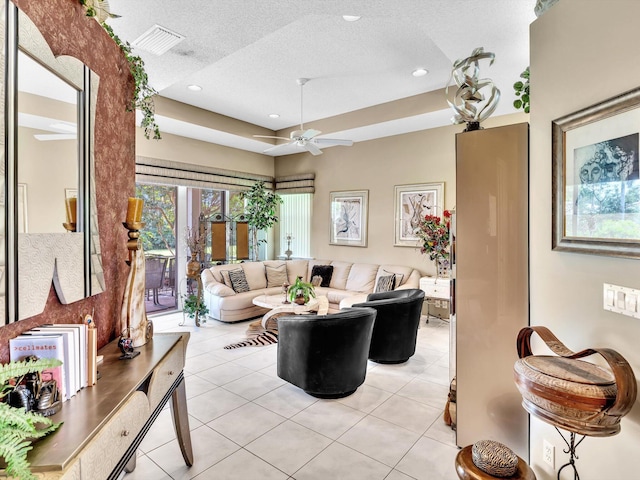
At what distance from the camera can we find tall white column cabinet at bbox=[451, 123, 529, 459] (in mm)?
2080

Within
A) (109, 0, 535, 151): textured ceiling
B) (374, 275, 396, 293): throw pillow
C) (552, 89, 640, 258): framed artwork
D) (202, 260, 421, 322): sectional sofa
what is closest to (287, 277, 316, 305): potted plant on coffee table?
(202, 260, 421, 322): sectional sofa

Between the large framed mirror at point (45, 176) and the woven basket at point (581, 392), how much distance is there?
194 cm

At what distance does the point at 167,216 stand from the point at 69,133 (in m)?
4.53

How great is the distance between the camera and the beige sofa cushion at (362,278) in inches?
225

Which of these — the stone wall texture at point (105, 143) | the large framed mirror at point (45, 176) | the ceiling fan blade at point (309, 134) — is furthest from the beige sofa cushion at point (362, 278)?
the large framed mirror at point (45, 176)

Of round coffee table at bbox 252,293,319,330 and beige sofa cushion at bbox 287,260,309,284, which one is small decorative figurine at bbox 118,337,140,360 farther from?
beige sofa cushion at bbox 287,260,309,284

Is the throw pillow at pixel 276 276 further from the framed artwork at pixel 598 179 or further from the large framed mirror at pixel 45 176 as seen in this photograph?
the framed artwork at pixel 598 179

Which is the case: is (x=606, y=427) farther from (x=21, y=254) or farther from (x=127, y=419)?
(x=21, y=254)

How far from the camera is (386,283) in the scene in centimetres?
524

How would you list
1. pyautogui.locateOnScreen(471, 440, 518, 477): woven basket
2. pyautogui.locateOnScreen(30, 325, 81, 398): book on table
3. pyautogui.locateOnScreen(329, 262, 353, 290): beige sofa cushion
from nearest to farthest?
1. pyautogui.locateOnScreen(30, 325, 81, 398): book on table
2. pyautogui.locateOnScreen(471, 440, 518, 477): woven basket
3. pyautogui.locateOnScreen(329, 262, 353, 290): beige sofa cushion

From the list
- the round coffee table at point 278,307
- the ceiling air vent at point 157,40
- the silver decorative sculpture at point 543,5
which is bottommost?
the round coffee table at point 278,307

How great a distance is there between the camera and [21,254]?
1195mm

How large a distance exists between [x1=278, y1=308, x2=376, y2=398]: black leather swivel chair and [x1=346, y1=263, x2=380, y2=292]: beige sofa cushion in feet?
8.83

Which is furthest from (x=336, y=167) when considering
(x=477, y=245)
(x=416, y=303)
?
(x=477, y=245)
